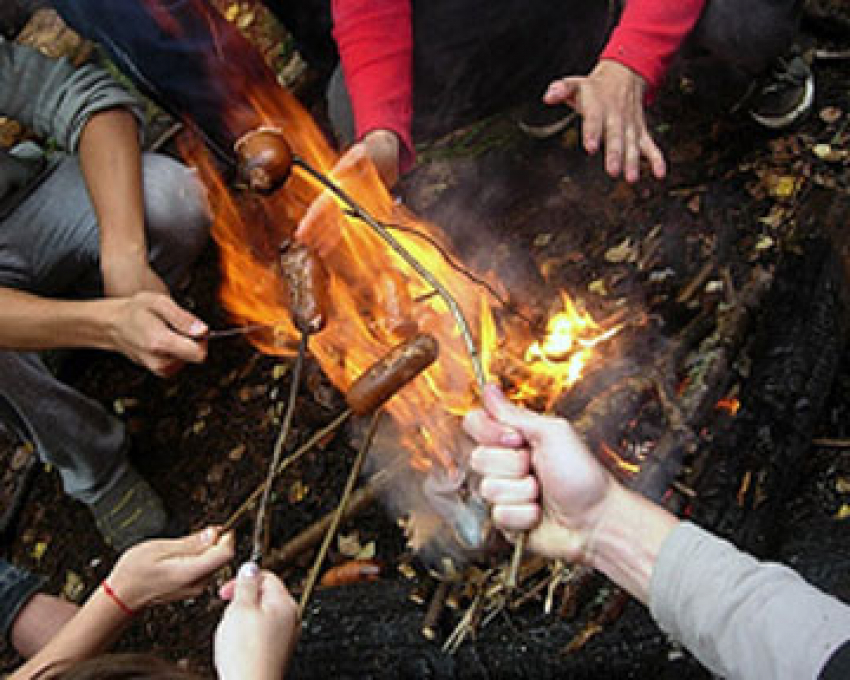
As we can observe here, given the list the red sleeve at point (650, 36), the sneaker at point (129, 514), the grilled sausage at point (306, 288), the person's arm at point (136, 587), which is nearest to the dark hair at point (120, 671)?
the person's arm at point (136, 587)

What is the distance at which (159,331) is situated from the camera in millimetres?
2717

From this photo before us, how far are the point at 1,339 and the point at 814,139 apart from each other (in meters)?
3.47

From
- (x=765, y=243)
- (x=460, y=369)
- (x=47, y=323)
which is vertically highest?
(x=47, y=323)

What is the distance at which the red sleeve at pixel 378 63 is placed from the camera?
3.52 meters

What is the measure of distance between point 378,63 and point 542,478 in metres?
2.11

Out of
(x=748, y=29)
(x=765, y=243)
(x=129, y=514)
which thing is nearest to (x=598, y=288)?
(x=765, y=243)

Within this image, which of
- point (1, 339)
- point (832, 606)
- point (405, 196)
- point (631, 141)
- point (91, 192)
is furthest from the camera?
point (405, 196)

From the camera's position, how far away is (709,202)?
12.4 ft

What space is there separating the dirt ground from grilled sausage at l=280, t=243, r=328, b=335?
38.7 inches

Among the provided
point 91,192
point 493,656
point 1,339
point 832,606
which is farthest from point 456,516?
point 91,192

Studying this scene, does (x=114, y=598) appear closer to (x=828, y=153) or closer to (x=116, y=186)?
(x=116, y=186)

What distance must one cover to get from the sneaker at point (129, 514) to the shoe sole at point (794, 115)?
325cm

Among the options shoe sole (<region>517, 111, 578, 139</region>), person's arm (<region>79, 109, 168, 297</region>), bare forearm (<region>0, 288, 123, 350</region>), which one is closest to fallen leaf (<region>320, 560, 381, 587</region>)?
bare forearm (<region>0, 288, 123, 350</region>)

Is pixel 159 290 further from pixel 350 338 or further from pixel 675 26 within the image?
pixel 675 26
